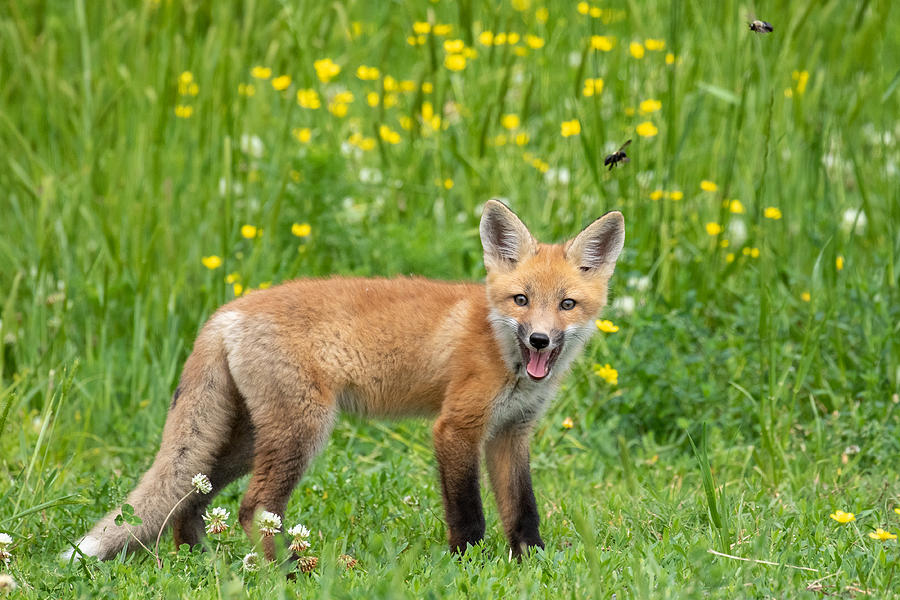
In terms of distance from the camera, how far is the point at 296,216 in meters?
6.28

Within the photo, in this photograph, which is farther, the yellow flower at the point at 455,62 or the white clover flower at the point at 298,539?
the yellow flower at the point at 455,62

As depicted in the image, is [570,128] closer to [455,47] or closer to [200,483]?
[455,47]

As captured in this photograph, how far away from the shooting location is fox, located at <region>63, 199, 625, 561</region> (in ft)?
12.7

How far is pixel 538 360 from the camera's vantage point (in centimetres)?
399

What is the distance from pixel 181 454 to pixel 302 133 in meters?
3.32

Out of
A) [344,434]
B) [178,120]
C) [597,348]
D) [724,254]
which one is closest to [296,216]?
[178,120]

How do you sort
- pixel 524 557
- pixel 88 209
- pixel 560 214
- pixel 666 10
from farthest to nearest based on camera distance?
pixel 666 10, pixel 560 214, pixel 88 209, pixel 524 557

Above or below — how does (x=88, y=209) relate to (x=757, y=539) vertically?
above

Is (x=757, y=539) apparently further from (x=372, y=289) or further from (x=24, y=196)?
(x=24, y=196)

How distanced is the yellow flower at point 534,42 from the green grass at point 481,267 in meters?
→ 0.15

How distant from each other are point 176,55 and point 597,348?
11.5 ft

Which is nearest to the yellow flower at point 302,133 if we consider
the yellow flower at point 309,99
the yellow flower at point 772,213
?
the yellow flower at point 309,99

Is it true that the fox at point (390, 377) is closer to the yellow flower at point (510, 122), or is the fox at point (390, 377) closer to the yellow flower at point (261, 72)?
the yellow flower at point (510, 122)

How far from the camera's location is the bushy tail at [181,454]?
12.1 feet
